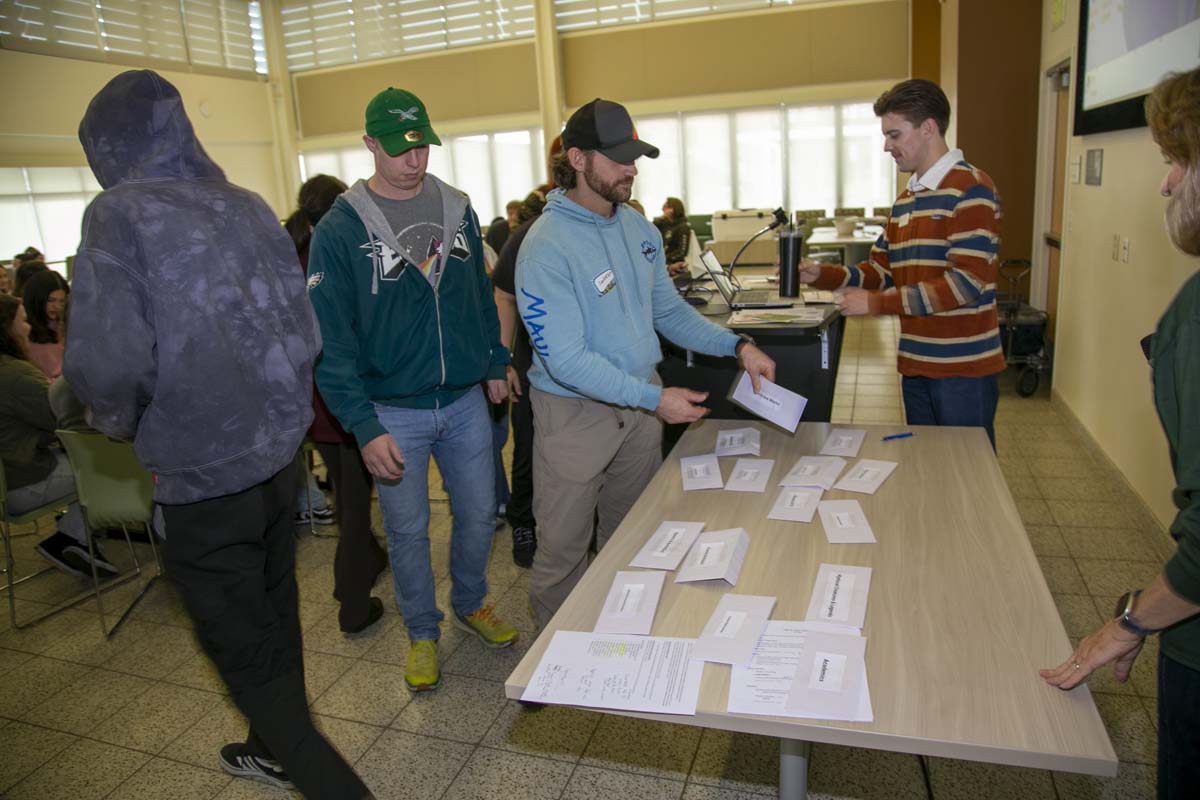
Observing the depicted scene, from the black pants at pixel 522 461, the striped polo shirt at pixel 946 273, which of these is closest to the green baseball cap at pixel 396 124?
the black pants at pixel 522 461

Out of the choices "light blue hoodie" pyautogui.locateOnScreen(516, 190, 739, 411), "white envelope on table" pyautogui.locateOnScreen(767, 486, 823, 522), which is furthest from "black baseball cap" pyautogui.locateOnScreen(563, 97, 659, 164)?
"white envelope on table" pyautogui.locateOnScreen(767, 486, 823, 522)

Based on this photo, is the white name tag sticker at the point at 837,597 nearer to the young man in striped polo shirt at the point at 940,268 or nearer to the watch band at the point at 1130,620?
the watch band at the point at 1130,620

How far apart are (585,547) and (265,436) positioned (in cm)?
88

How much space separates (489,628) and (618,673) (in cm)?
148

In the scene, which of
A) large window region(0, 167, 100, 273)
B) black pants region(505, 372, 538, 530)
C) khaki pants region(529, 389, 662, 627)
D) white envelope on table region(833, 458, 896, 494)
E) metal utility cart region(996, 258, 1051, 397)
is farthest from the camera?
large window region(0, 167, 100, 273)

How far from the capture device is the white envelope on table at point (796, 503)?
5.57ft

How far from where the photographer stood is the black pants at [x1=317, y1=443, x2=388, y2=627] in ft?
8.75

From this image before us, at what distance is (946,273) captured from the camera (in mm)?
2271

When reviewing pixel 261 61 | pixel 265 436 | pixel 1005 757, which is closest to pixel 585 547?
pixel 265 436

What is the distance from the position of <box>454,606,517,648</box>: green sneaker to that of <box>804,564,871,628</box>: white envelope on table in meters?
1.40

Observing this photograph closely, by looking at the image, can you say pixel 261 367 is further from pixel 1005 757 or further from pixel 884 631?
pixel 1005 757

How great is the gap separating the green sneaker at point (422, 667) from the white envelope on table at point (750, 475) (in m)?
1.15

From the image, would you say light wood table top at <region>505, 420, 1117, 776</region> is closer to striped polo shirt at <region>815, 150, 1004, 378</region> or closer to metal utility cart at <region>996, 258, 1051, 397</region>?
striped polo shirt at <region>815, 150, 1004, 378</region>

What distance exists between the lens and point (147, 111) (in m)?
1.51
